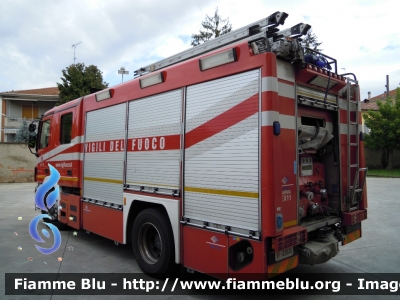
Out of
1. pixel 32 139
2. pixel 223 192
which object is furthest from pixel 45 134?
pixel 223 192

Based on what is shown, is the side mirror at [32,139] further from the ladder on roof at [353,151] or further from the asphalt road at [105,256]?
the ladder on roof at [353,151]

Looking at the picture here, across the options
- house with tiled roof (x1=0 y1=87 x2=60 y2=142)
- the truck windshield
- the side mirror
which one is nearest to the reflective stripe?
the truck windshield

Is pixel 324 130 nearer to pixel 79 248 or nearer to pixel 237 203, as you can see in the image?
pixel 237 203

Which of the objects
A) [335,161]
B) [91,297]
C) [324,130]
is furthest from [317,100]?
[91,297]

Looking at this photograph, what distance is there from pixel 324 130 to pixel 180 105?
202cm

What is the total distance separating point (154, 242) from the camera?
199 inches

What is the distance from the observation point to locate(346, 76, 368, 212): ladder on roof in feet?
15.7

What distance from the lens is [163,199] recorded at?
15.1 feet

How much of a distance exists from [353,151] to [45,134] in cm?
705

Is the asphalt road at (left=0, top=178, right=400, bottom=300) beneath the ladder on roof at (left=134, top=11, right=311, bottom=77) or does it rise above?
beneath

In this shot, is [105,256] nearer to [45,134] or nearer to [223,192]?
[223,192]

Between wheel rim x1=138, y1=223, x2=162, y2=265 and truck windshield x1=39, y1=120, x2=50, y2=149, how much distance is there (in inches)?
175

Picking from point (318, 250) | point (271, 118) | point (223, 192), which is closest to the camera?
point (271, 118)

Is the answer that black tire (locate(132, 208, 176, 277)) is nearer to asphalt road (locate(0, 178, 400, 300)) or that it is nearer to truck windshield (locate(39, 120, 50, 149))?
asphalt road (locate(0, 178, 400, 300))
